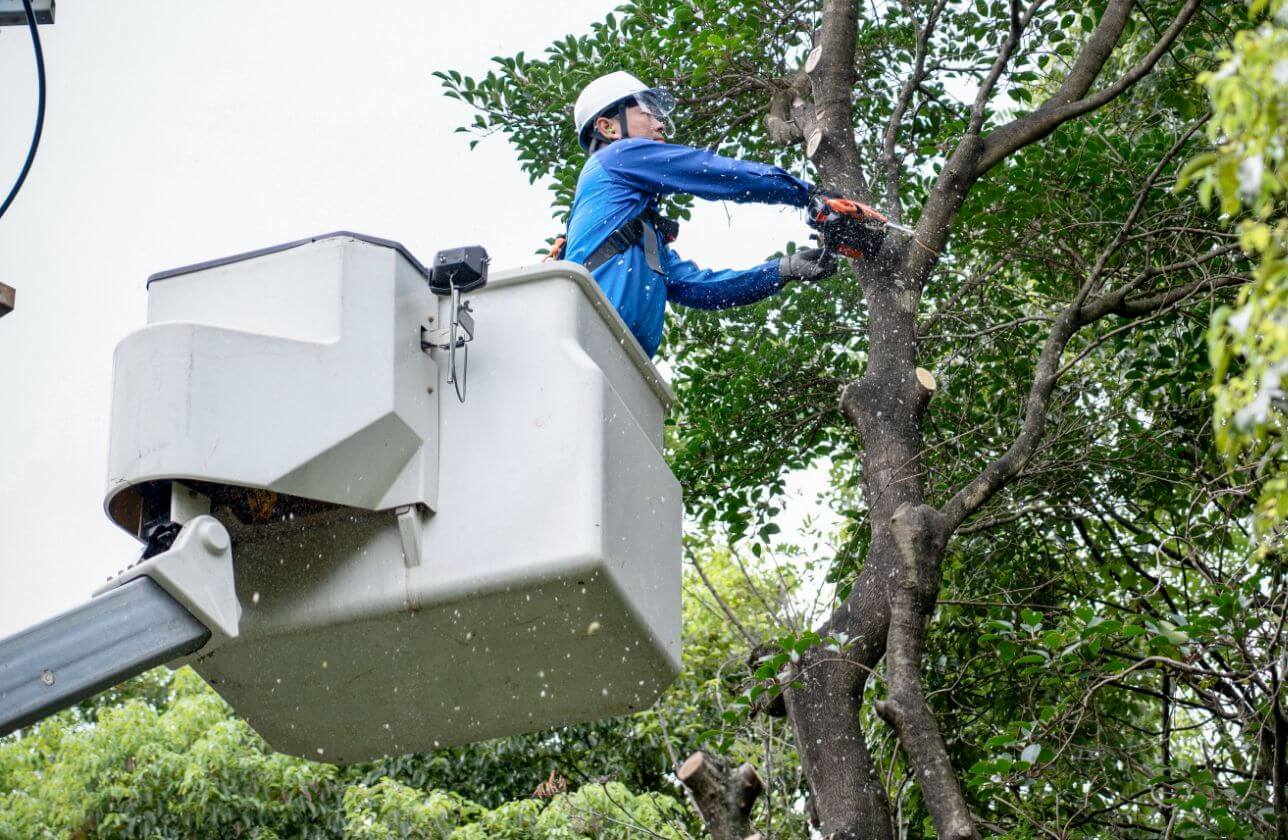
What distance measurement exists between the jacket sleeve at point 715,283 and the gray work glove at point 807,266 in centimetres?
5

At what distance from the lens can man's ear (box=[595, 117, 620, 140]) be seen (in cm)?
527

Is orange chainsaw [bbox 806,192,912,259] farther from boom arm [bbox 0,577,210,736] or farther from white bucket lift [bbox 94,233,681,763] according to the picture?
boom arm [bbox 0,577,210,736]

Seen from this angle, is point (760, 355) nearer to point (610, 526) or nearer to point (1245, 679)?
point (1245, 679)

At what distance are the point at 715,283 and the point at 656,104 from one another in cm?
62

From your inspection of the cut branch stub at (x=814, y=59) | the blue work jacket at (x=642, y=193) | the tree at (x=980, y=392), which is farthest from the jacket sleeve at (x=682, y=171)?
the cut branch stub at (x=814, y=59)

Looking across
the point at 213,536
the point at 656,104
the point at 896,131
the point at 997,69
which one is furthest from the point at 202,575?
the point at 896,131

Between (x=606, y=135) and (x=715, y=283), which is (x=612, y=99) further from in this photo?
(x=715, y=283)

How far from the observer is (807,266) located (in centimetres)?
521

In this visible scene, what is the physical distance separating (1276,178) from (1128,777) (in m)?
4.70

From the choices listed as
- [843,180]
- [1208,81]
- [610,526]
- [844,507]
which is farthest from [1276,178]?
[844,507]

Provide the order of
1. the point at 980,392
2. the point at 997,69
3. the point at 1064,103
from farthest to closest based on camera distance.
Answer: the point at 980,392 → the point at 997,69 → the point at 1064,103

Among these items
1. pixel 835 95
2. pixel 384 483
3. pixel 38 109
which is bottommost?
pixel 384 483

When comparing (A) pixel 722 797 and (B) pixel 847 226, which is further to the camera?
(B) pixel 847 226

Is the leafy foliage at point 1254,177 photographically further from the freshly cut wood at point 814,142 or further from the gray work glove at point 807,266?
the freshly cut wood at point 814,142
